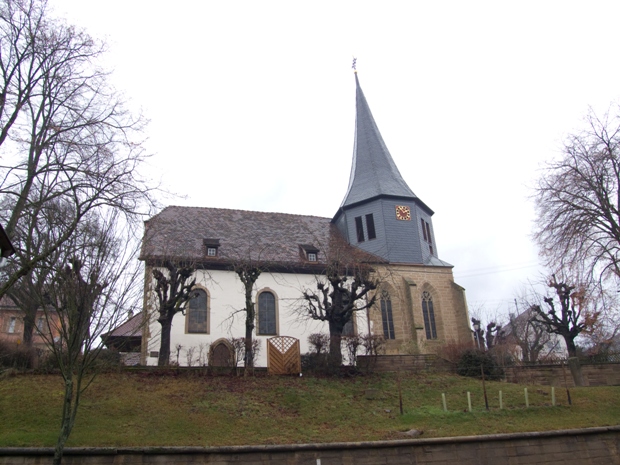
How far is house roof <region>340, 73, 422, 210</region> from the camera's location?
105 ft

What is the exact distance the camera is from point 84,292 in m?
11.6

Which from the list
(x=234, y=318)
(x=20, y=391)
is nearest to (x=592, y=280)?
(x=234, y=318)

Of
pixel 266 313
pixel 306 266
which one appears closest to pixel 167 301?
pixel 266 313

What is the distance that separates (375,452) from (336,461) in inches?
39.8

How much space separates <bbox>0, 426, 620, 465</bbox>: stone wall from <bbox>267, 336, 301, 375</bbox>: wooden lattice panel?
693 cm

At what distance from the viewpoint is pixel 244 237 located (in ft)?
96.0

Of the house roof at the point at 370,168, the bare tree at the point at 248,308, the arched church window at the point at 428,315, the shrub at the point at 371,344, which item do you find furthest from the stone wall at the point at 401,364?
the house roof at the point at 370,168

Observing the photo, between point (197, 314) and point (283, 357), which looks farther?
point (197, 314)

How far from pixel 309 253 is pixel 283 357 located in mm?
9628

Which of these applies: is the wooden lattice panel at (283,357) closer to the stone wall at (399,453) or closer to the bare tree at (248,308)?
the bare tree at (248,308)

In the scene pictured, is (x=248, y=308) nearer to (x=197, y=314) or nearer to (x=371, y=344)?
(x=371, y=344)

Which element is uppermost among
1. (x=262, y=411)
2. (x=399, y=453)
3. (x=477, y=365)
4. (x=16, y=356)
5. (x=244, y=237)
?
(x=244, y=237)

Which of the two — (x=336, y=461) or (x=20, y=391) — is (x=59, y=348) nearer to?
(x=20, y=391)

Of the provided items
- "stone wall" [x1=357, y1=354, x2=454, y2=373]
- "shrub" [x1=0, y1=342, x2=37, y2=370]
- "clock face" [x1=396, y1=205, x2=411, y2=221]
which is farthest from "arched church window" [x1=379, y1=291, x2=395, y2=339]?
"shrub" [x1=0, y1=342, x2=37, y2=370]
